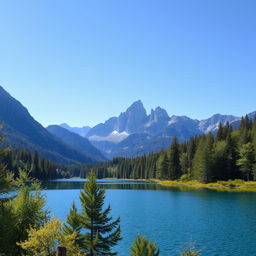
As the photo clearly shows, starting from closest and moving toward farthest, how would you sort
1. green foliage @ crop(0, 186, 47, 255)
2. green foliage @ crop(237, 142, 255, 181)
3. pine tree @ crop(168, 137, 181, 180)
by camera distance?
1. green foliage @ crop(0, 186, 47, 255)
2. green foliage @ crop(237, 142, 255, 181)
3. pine tree @ crop(168, 137, 181, 180)

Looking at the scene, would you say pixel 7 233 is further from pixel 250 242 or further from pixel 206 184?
pixel 206 184

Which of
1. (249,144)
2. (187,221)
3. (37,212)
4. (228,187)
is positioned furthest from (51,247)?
(249,144)

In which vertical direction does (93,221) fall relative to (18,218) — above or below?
below

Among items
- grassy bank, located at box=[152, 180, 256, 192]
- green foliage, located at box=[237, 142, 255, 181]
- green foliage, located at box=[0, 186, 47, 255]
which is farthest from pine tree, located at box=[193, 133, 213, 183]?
green foliage, located at box=[0, 186, 47, 255]

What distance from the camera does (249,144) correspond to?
130 metres

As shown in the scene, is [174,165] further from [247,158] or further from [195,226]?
[195,226]

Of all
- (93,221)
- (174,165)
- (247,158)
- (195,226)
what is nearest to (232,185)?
(247,158)

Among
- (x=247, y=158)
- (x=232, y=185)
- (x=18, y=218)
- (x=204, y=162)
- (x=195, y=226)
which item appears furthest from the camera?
(x=204, y=162)

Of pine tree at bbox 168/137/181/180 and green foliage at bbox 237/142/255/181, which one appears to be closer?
green foliage at bbox 237/142/255/181

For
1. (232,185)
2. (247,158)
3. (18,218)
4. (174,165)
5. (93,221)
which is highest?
(247,158)

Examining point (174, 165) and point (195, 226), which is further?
point (174, 165)

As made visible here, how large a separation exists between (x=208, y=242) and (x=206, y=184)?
10088cm

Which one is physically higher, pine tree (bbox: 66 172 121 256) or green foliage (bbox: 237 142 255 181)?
green foliage (bbox: 237 142 255 181)

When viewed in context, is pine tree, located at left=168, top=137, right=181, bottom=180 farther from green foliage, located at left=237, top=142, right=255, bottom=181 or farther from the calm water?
the calm water
